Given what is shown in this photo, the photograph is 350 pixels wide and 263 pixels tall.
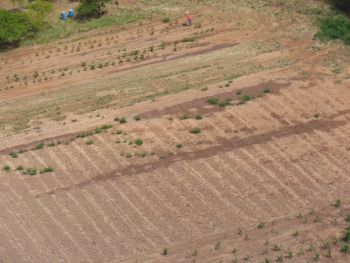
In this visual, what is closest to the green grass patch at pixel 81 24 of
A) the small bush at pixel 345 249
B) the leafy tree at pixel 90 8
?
the leafy tree at pixel 90 8

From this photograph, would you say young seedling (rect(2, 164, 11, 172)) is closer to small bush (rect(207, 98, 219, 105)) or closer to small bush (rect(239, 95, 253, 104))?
small bush (rect(207, 98, 219, 105))

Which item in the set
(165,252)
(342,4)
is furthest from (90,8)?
(165,252)

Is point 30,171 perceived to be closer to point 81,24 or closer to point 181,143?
point 181,143

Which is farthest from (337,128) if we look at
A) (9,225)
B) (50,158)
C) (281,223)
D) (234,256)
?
(9,225)

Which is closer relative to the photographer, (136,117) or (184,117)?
(184,117)

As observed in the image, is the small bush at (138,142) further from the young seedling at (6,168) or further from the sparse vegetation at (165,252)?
the sparse vegetation at (165,252)

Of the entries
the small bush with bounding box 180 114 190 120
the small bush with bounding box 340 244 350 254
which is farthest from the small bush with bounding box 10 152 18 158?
the small bush with bounding box 340 244 350 254
